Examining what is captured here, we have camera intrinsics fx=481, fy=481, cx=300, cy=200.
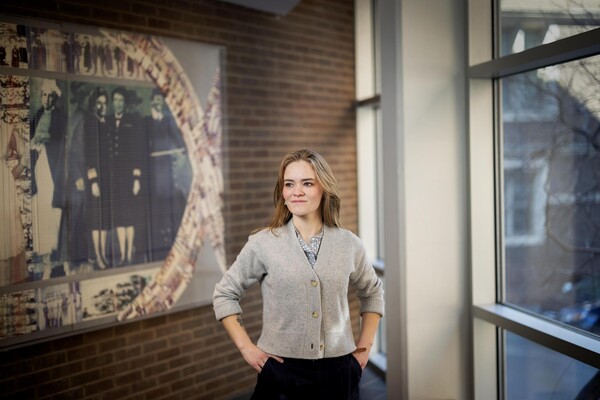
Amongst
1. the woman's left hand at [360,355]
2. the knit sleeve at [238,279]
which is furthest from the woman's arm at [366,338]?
the knit sleeve at [238,279]

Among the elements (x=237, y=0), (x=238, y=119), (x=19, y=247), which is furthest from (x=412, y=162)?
(x=19, y=247)

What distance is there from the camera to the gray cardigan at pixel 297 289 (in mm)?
1651

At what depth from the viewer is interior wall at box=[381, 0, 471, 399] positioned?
2463mm

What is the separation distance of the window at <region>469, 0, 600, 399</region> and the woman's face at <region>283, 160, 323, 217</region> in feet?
3.84

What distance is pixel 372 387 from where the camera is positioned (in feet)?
12.7

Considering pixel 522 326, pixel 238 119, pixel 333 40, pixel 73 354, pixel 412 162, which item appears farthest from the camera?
pixel 333 40

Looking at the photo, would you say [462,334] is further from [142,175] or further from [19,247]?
[19,247]

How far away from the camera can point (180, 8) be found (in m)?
3.25

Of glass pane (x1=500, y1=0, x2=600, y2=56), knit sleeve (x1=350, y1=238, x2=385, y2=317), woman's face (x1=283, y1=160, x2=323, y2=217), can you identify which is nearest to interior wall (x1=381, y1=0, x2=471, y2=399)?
glass pane (x1=500, y1=0, x2=600, y2=56)

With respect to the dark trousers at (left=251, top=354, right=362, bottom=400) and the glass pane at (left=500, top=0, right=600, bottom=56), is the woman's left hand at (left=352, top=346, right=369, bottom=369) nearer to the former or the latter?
the dark trousers at (left=251, top=354, right=362, bottom=400)

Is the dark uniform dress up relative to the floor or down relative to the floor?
up

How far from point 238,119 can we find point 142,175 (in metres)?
0.86

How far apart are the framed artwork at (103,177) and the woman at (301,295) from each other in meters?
1.48

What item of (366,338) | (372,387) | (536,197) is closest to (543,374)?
(536,197)
